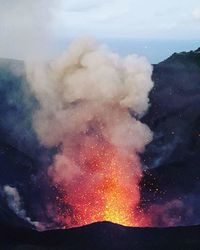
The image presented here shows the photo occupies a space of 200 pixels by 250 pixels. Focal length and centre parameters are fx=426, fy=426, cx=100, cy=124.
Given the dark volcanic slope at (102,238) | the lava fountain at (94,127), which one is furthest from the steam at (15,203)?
the lava fountain at (94,127)

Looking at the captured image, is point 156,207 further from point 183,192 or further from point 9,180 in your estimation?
point 9,180

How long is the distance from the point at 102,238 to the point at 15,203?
27.2ft

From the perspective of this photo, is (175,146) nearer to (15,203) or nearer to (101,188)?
(101,188)

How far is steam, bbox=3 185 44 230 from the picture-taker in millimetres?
35500

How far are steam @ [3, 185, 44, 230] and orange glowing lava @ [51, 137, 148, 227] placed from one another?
278 centimetres

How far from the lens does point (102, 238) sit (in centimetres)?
3288

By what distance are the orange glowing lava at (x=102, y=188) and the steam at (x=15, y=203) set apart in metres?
2.78

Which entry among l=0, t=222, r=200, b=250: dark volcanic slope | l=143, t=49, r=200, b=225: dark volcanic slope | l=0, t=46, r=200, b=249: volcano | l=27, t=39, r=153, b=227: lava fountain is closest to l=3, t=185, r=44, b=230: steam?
l=0, t=46, r=200, b=249: volcano

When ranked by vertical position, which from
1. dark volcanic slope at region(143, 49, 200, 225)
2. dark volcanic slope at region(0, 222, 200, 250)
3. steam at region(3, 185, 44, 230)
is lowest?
dark volcanic slope at region(0, 222, 200, 250)

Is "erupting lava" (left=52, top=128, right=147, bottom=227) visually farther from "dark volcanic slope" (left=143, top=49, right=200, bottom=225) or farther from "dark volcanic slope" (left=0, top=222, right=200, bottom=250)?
"dark volcanic slope" (left=0, top=222, right=200, bottom=250)

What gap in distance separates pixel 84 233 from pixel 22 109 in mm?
14096

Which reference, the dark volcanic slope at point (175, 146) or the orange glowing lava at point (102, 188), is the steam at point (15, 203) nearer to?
the orange glowing lava at point (102, 188)

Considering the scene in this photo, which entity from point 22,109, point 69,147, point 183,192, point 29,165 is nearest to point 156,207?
point 183,192

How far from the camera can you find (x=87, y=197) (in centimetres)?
3769
